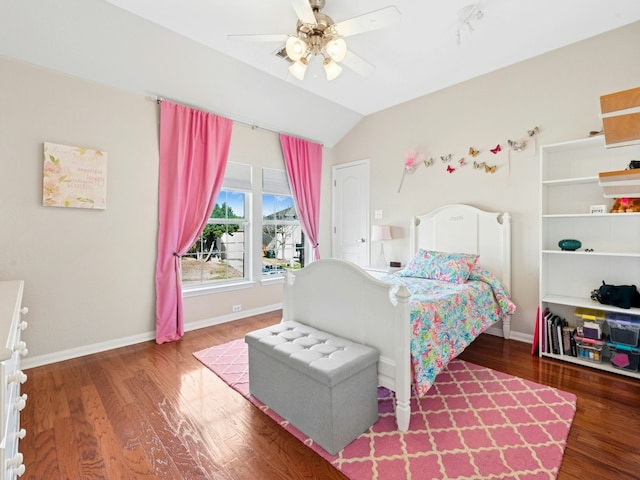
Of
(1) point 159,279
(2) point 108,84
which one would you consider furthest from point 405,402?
(2) point 108,84

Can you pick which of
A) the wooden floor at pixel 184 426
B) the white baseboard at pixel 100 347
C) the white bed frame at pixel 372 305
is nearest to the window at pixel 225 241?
the white baseboard at pixel 100 347

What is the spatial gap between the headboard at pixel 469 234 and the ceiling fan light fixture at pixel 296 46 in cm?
246

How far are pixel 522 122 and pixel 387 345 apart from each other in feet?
9.46

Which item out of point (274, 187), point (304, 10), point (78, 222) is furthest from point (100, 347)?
point (304, 10)

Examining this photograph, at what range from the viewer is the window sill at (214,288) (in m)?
3.67

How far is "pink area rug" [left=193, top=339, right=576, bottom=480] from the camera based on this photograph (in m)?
1.56

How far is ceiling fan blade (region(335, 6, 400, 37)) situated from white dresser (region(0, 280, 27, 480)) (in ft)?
7.39

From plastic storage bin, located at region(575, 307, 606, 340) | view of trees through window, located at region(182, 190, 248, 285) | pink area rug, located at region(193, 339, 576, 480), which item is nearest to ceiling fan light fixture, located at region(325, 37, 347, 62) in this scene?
view of trees through window, located at region(182, 190, 248, 285)

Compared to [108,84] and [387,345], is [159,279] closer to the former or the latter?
[108,84]

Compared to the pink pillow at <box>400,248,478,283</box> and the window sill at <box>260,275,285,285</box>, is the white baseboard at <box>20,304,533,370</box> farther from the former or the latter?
the pink pillow at <box>400,248,478,283</box>

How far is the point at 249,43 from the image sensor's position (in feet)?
9.41

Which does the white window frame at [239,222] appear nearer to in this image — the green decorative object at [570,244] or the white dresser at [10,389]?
the white dresser at [10,389]

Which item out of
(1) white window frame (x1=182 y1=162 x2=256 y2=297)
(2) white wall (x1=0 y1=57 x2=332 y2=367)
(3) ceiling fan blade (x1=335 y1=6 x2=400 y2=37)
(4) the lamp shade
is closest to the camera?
(3) ceiling fan blade (x1=335 y1=6 x2=400 y2=37)

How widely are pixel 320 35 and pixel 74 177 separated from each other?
8.13 feet
